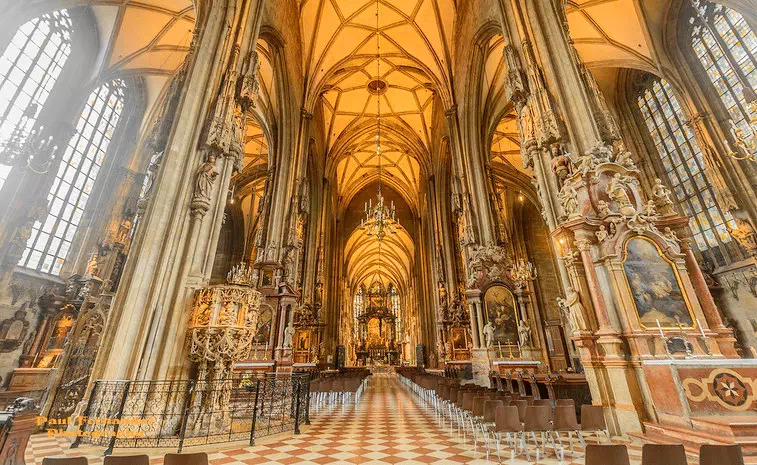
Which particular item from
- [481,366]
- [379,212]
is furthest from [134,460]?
[379,212]

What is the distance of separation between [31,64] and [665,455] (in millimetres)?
18968

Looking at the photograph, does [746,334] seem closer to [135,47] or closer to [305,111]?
[305,111]

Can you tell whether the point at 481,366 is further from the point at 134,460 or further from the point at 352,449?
the point at 134,460

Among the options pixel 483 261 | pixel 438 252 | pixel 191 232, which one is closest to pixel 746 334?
pixel 483 261

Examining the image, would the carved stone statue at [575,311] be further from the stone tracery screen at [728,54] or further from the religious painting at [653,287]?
the stone tracery screen at [728,54]

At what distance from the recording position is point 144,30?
13.2 m

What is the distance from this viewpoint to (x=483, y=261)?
12867 mm

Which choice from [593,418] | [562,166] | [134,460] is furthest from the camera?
[562,166]

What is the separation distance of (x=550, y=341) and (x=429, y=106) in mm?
17882

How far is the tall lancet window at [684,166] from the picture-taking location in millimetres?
11089

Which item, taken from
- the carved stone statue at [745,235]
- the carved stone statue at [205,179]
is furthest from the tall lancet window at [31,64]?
the carved stone statue at [745,235]

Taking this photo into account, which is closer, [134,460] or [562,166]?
[134,460]

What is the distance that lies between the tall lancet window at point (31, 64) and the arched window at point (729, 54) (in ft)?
76.1

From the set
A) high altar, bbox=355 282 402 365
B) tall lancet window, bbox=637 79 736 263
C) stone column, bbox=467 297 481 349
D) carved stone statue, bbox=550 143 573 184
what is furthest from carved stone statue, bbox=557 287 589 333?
high altar, bbox=355 282 402 365
